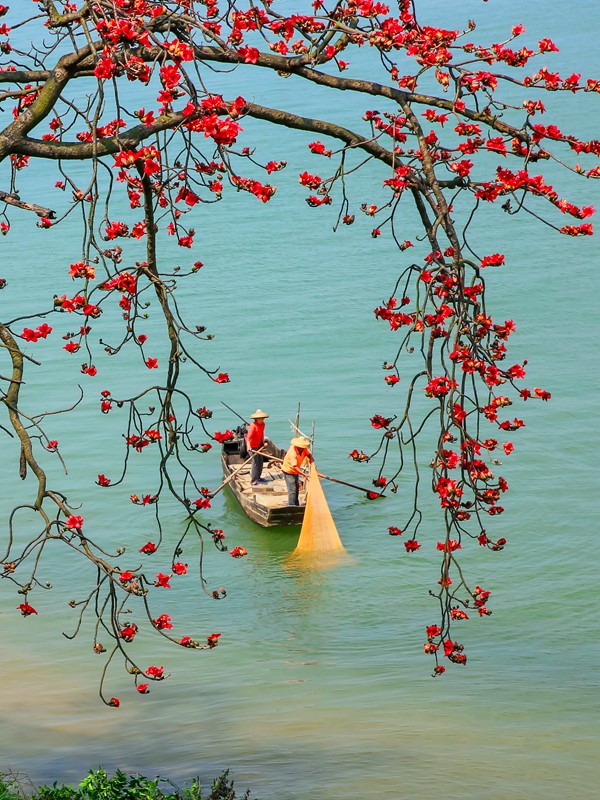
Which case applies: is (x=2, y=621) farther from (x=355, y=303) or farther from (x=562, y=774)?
(x=355, y=303)

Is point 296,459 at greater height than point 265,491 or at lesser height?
lesser

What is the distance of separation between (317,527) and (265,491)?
190cm

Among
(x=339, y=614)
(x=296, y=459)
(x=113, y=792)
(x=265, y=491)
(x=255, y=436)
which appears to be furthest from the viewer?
(x=265, y=491)

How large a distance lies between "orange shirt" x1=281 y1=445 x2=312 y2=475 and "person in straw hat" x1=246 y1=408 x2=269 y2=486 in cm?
89

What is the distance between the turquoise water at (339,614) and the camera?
10.8 meters

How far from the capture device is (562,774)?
1057cm

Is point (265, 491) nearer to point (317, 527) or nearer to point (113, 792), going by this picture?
point (317, 527)

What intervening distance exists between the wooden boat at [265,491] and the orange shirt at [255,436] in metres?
0.12

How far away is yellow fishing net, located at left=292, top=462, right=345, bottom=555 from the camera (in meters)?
16.1

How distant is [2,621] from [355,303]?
49.3 ft

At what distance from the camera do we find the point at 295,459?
1630cm

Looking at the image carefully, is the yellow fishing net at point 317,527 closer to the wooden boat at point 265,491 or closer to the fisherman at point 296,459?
the fisherman at point 296,459

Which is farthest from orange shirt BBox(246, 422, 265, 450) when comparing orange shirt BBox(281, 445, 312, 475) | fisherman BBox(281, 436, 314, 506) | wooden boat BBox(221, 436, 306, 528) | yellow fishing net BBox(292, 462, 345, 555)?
yellow fishing net BBox(292, 462, 345, 555)

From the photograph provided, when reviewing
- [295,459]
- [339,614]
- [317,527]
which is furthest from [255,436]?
[339,614]
